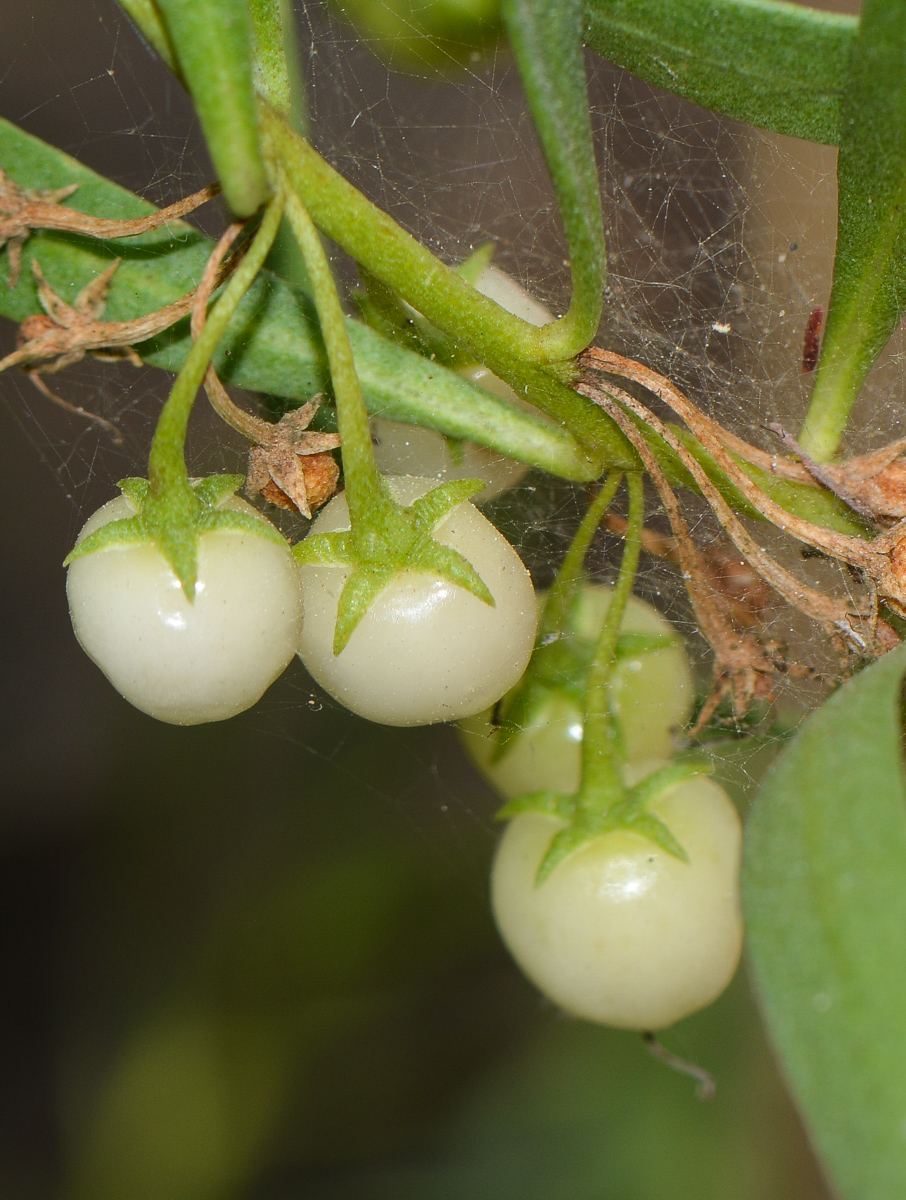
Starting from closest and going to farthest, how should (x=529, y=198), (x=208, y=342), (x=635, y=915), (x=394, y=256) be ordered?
1. (x=208, y=342)
2. (x=394, y=256)
3. (x=635, y=915)
4. (x=529, y=198)

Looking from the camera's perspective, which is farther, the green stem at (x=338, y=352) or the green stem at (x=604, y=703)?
the green stem at (x=604, y=703)

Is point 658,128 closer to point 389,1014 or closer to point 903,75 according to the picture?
point 903,75

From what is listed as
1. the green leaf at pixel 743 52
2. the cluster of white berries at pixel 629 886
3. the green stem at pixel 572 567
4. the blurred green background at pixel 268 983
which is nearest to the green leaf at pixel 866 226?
the green leaf at pixel 743 52

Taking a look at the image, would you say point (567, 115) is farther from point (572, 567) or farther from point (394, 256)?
point (572, 567)

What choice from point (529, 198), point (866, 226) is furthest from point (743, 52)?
point (529, 198)

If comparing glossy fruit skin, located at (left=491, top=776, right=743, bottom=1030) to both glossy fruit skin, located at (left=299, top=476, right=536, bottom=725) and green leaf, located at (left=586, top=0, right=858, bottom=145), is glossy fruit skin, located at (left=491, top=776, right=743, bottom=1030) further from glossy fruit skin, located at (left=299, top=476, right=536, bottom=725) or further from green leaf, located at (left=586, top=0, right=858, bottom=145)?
green leaf, located at (left=586, top=0, right=858, bottom=145)

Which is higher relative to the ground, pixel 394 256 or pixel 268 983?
pixel 394 256

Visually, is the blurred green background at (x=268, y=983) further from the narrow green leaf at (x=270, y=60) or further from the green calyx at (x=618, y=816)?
the narrow green leaf at (x=270, y=60)

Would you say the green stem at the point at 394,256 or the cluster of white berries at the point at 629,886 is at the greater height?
the green stem at the point at 394,256
